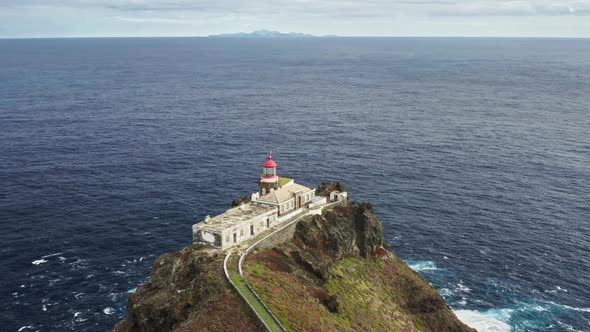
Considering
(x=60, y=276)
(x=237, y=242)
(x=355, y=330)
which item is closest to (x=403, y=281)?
(x=355, y=330)

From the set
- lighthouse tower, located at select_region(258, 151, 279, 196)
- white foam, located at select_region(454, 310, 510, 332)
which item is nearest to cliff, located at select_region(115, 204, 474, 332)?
white foam, located at select_region(454, 310, 510, 332)

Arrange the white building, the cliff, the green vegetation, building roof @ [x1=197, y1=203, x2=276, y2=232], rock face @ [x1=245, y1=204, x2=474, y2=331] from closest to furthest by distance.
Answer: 1. the green vegetation
2. the cliff
3. rock face @ [x1=245, y1=204, x2=474, y2=331]
4. the white building
5. building roof @ [x1=197, y1=203, x2=276, y2=232]

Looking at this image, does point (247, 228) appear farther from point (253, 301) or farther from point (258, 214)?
point (253, 301)

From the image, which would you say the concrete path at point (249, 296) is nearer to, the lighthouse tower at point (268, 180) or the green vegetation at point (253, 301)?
the green vegetation at point (253, 301)

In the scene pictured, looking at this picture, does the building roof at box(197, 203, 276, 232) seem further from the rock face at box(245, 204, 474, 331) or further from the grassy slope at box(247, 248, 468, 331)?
the grassy slope at box(247, 248, 468, 331)

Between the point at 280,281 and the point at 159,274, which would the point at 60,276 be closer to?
the point at 159,274
